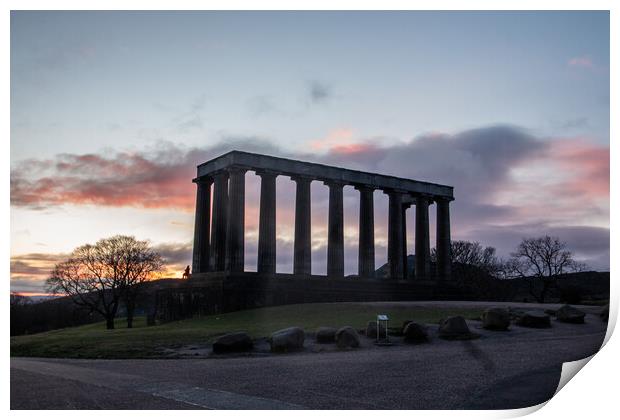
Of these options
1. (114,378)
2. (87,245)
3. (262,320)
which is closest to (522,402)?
(114,378)

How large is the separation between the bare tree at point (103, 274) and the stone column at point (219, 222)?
15.4m

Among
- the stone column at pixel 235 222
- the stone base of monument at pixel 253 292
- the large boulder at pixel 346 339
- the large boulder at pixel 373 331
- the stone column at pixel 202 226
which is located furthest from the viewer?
the stone column at pixel 202 226

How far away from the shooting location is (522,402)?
17078mm

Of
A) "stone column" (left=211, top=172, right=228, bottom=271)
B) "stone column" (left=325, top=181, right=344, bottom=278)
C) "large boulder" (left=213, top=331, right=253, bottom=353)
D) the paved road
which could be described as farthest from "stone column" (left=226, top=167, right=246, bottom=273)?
the paved road

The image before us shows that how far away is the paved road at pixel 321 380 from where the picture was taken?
15805 millimetres

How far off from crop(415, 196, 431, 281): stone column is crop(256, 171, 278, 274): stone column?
2006 centimetres

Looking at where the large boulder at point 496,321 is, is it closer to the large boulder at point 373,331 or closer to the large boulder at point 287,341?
the large boulder at point 373,331

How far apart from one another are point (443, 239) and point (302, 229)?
20.9m

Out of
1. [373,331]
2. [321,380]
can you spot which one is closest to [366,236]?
[373,331]

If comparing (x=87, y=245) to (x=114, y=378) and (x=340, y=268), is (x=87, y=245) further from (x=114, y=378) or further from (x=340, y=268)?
(x=114, y=378)

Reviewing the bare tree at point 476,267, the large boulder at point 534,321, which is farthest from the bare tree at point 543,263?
the large boulder at point 534,321

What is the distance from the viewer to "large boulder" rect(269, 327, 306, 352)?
27.8m

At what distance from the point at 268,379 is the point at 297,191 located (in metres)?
41.0

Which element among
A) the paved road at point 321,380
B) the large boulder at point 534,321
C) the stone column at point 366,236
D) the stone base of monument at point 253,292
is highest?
the stone column at point 366,236
